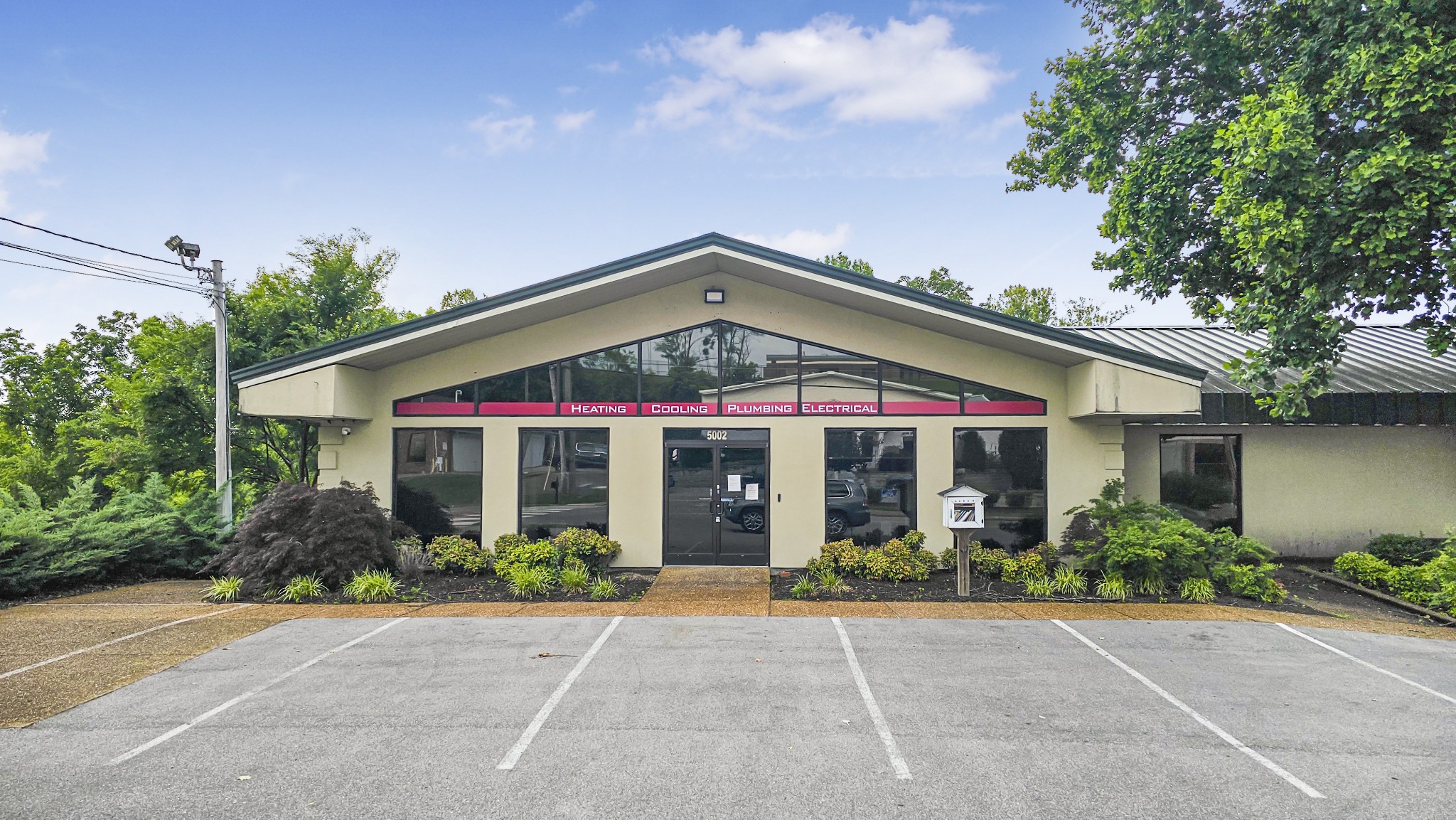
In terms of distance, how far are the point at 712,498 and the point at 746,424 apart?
1406 millimetres

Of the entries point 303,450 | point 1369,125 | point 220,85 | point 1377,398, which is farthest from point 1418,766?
→ point 220,85

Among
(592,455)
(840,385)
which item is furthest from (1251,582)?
(592,455)

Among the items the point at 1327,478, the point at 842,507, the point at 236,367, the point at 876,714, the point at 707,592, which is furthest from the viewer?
the point at 236,367

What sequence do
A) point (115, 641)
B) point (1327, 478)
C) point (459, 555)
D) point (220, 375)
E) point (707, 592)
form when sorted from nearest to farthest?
point (115, 641), point (707, 592), point (459, 555), point (1327, 478), point (220, 375)

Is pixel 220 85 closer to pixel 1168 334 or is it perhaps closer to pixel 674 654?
pixel 674 654

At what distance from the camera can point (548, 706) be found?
5.73 m

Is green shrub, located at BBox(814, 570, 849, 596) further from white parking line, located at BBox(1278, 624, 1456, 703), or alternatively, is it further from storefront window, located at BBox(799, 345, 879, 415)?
white parking line, located at BBox(1278, 624, 1456, 703)

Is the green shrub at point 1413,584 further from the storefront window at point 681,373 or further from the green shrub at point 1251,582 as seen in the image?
the storefront window at point 681,373

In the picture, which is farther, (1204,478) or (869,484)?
(1204,478)

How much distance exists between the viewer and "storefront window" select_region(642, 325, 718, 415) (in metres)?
11.8

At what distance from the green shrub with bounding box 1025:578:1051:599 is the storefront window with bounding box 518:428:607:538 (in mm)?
6767

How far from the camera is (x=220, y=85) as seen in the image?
14602 mm

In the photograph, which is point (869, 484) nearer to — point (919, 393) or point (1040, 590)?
point (919, 393)

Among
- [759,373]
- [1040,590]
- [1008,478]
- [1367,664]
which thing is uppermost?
[759,373]
